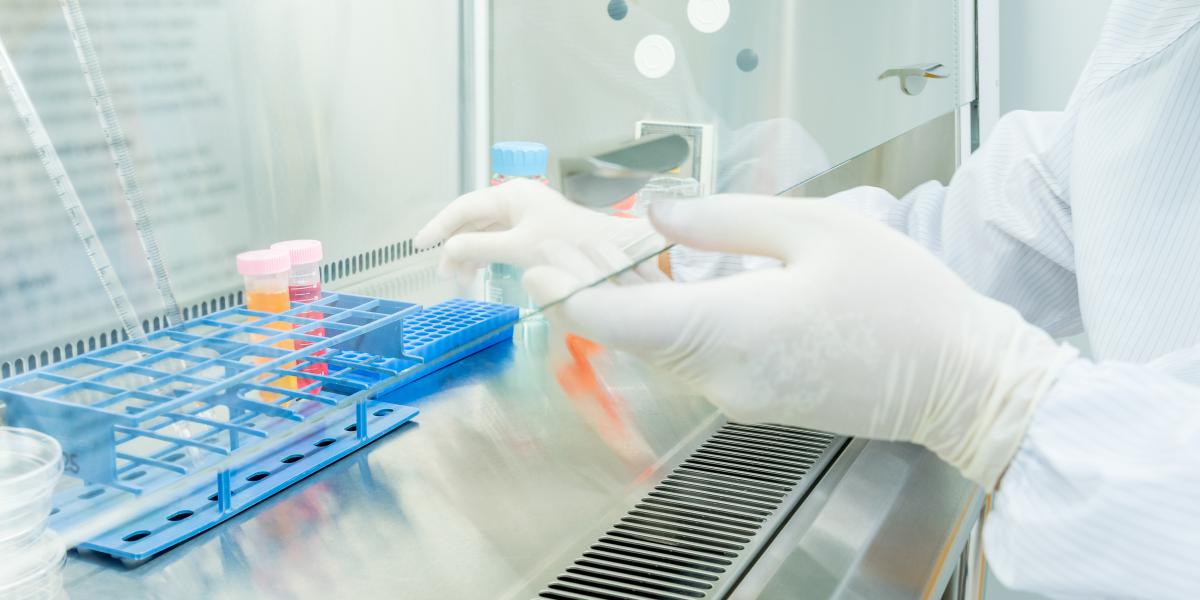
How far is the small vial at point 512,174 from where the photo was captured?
0.78 meters

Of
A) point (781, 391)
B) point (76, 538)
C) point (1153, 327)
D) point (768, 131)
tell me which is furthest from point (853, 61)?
point (76, 538)

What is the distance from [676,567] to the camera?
971 millimetres

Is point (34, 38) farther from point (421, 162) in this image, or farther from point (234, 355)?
point (421, 162)

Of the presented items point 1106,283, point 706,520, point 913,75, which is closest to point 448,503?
point 706,520

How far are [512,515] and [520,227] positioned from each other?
0.46 metres

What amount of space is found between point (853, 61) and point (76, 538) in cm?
106

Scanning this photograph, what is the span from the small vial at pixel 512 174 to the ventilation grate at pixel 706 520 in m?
0.29

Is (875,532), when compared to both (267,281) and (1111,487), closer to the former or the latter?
(1111,487)

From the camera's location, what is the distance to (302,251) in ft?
3.88

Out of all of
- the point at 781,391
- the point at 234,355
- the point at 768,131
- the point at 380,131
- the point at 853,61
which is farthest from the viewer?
the point at 380,131

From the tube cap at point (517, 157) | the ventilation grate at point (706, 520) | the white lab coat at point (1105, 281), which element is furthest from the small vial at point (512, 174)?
the ventilation grate at point (706, 520)

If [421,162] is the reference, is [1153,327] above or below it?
below

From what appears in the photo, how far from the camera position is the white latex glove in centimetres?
67

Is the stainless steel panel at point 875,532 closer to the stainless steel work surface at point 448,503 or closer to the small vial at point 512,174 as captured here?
the stainless steel work surface at point 448,503
